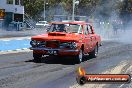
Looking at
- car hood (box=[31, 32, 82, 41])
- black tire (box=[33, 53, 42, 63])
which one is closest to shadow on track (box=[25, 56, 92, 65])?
black tire (box=[33, 53, 42, 63])

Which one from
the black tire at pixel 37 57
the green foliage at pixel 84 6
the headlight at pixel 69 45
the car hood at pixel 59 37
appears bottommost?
the black tire at pixel 37 57

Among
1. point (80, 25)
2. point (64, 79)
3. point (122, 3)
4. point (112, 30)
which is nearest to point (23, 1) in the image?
point (122, 3)

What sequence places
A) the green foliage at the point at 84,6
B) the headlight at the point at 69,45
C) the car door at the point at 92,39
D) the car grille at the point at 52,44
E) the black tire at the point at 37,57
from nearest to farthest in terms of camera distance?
the headlight at the point at 69,45 → the car grille at the point at 52,44 → the black tire at the point at 37,57 → the car door at the point at 92,39 → the green foliage at the point at 84,6

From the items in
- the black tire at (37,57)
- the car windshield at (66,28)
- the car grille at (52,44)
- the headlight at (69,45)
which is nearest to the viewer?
the headlight at (69,45)

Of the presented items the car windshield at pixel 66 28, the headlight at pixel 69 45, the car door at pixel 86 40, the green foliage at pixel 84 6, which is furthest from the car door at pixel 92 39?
the green foliage at pixel 84 6

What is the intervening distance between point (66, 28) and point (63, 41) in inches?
48.0

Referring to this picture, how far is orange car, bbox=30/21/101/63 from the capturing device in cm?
1318

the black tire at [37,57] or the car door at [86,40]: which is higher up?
the car door at [86,40]

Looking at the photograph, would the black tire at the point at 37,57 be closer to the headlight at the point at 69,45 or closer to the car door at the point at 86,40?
the headlight at the point at 69,45

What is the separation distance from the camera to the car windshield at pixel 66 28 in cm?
1423

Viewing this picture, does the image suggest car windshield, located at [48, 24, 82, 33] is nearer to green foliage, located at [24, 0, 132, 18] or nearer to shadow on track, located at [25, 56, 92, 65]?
shadow on track, located at [25, 56, 92, 65]

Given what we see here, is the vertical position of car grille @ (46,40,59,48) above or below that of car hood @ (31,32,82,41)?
below

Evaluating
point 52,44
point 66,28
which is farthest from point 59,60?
point 52,44

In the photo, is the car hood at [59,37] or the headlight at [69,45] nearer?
the headlight at [69,45]
